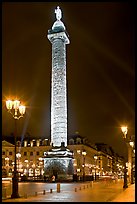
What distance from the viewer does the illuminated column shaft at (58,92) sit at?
5622cm

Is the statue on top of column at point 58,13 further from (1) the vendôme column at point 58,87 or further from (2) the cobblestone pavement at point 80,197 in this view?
(2) the cobblestone pavement at point 80,197

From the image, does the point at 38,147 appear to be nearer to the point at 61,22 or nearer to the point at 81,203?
the point at 61,22

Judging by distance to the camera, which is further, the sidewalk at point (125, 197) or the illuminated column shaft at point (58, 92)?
the illuminated column shaft at point (58, 92)

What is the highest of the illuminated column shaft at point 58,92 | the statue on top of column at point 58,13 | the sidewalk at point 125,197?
the statue on top of column at point 58,13

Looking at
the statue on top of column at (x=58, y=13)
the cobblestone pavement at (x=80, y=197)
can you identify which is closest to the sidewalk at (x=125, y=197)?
the cobblestone pavement at (x=80, y=197)

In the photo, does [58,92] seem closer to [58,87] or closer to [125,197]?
[58,87]

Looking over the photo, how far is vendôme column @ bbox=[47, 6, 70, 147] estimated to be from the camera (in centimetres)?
5622

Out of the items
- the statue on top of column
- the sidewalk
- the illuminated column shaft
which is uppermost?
the statue on top of column

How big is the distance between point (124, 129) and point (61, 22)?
106 feet

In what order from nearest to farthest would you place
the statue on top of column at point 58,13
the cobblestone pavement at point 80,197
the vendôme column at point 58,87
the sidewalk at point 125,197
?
the cobblestone pavement at point 80,197
the sidewalk at point 125,197
the vendôme column at point 58,87
the statue on top of column at point 58,13

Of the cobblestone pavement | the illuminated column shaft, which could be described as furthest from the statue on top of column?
the cobblestone pavement

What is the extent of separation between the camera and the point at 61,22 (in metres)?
63.6

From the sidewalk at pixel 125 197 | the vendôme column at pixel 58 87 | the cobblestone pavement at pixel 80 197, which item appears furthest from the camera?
the vendôme column at pixel 58 87

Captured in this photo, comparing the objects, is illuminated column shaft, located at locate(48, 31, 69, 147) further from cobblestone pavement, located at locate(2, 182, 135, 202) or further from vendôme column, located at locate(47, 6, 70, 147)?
cobblestone pavement, located at locate(2, 182, 135, 202)
